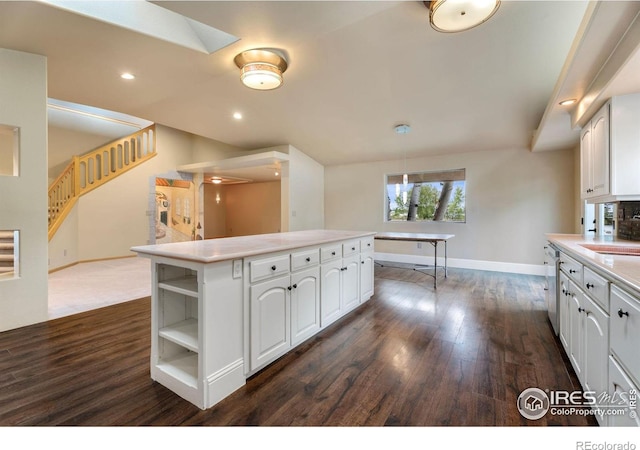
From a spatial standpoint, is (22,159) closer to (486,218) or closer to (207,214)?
(486,218)

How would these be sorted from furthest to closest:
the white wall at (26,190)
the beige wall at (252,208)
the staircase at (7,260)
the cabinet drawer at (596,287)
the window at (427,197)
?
the beige wall at (252,208) → the window at (427,197) → the staircase at (7,260) → the white wall at (26,190) → the cabinet drawer at (596,287)

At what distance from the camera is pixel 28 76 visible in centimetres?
282

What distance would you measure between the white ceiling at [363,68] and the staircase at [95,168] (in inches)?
113

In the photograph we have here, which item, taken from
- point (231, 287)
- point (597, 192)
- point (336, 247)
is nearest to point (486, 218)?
point (597, 192)

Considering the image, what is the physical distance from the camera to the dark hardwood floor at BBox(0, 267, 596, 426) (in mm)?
1575

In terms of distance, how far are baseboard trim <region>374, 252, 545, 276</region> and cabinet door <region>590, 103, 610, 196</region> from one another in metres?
3.03

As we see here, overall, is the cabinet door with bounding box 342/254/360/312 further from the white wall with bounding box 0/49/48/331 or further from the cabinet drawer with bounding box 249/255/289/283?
the white wall with bounding box 0/49/48/331

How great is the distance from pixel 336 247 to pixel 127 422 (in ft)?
6.50

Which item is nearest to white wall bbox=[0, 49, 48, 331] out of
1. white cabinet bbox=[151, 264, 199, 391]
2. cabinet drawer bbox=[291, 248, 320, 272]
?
white cabinet bbox=[151, 264, 199, 391]

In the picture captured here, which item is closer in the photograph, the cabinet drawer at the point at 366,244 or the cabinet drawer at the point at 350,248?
the cabinet drawer at the point at 350,248

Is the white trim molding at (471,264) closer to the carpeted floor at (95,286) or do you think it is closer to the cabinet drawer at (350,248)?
the cabinet drawer at (350,248)

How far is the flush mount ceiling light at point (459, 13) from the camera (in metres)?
2.03

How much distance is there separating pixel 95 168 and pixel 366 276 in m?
7.00

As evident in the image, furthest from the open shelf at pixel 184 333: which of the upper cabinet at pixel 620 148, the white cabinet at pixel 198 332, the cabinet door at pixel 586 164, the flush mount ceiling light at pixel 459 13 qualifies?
the cabinet door at pixel 586 164
